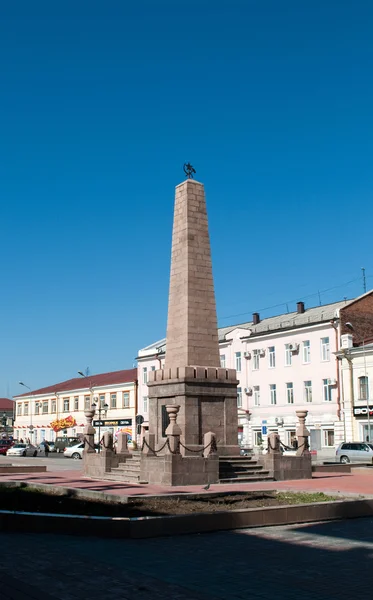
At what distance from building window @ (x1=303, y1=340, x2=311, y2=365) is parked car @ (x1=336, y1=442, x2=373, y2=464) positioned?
13.0 metres

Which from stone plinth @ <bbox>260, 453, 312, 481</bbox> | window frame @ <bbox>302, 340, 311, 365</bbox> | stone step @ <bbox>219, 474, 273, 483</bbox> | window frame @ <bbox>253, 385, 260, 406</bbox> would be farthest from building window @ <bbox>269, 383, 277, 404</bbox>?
stone step @ <bbox>219, 474, 273, 483</bbox>

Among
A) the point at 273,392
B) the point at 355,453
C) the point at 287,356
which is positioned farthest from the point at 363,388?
the point at 355,453

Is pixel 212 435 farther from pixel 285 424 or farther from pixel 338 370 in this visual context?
pixel 285 424

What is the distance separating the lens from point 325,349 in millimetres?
49125

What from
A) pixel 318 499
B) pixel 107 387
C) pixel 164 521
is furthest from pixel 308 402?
pixel 164 521

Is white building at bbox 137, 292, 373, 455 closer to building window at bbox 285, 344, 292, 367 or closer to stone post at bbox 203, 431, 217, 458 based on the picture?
building window at bbox 285, 344, 292, 367

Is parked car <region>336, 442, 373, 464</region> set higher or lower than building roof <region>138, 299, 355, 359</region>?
lower

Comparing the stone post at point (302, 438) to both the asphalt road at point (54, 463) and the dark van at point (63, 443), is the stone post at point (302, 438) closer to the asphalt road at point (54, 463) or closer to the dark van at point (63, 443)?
the asphalt road at point (54, 463)

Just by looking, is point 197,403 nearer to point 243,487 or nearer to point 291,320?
point 243,487

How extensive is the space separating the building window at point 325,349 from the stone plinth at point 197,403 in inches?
1084

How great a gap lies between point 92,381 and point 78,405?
9.60 feet

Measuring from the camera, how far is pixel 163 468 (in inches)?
769

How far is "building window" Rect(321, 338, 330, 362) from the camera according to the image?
160 feet

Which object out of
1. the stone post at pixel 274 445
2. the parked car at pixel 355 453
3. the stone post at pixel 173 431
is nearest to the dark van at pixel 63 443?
the parked car at pixel 355 453
